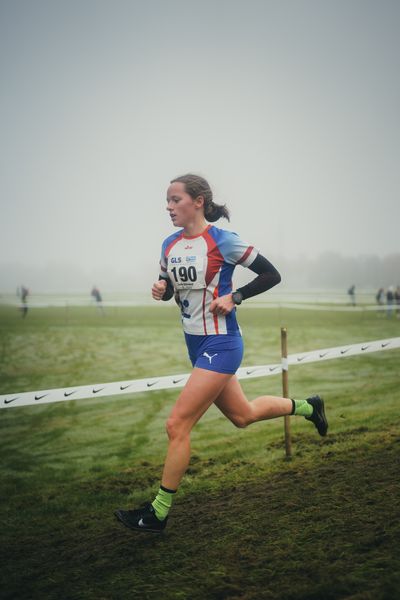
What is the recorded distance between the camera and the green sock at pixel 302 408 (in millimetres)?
3694

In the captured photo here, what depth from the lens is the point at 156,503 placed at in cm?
281

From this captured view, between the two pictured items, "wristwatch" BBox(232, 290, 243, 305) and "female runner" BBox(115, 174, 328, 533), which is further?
"wristwatch" BBox(232, 290, 243, 305)

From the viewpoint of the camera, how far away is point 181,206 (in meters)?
3.00

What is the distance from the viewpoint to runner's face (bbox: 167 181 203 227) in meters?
3.01

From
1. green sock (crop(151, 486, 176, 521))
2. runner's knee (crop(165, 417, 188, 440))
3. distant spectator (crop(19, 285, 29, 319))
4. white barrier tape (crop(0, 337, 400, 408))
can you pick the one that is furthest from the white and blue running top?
distant spectator (crop(19, 285, 29, 319))

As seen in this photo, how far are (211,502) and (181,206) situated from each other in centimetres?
240

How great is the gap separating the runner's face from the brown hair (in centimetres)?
3

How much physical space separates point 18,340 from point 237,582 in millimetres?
14647

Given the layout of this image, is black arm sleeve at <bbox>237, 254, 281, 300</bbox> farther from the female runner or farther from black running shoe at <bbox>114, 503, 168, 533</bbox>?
black running shoe at <bbox>114, 503, 168, 533</bbox>

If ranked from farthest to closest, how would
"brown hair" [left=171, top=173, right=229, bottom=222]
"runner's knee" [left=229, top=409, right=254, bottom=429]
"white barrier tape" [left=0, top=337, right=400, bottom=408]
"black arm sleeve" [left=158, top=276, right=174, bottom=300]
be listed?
"white barrier tape" [left=0, top=337, right=400, bottom=408], "black arm sleeve" [left=158, top=276, right=174, bottom=300], "runner's knee" [left=229, top=409, right=254, bottom=429], "brown hair" [left=171, top=173, right=229, bottom=222]

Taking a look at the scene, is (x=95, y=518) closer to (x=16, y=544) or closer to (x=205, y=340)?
(x=16, y=544)

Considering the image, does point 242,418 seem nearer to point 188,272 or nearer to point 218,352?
point 218,352

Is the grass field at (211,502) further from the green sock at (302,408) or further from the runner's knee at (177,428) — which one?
the runner's knee at (177,428)

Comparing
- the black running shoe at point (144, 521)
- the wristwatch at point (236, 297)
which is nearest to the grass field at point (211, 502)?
the black running shoe at point (144, 521)
